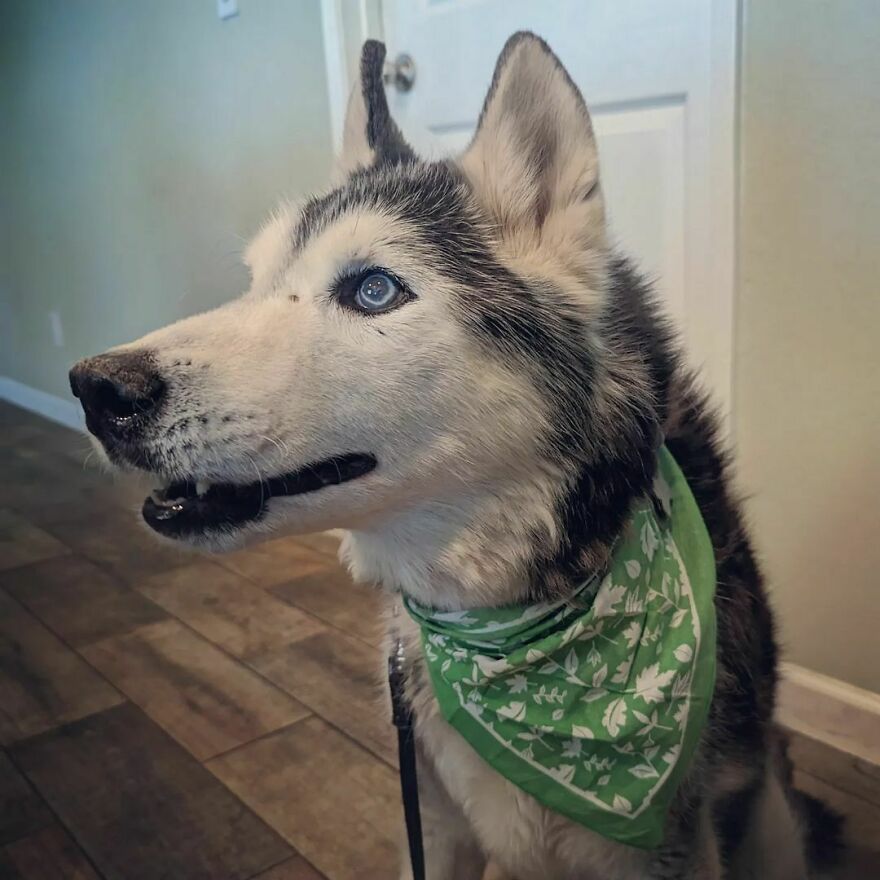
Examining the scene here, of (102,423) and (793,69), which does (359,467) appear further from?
(793,69)

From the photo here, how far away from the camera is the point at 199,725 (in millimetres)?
1854

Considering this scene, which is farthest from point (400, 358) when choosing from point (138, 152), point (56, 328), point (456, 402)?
point (56, 328)

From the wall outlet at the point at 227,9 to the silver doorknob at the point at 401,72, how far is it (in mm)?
747

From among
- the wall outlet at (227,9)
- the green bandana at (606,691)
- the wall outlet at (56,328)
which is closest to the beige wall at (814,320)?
the green bandana at (606,691)

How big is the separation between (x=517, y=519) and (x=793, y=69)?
99cm

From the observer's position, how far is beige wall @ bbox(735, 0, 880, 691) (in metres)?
1.39

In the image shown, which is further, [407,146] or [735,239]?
[735,239]

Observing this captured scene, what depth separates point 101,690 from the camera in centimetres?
200

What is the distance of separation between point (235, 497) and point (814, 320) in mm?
→ 1107

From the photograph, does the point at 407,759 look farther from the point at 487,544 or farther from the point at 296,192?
the point at 296,192

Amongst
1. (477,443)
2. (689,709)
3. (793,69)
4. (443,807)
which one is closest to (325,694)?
(443,807)

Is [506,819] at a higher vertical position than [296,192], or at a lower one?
lower

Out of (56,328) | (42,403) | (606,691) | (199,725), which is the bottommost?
(42,403)

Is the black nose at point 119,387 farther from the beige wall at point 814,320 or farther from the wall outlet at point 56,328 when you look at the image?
the wall outlet at point 56,328
